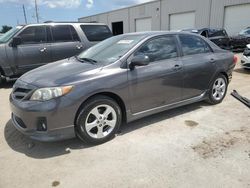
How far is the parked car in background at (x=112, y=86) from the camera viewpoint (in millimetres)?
3229

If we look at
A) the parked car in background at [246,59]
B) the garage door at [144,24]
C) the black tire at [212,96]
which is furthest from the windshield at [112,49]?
the garage door at [144,24]

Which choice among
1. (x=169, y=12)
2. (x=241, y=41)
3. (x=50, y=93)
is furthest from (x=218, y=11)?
(x=50, y=93)

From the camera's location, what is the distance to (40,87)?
10.7 ft

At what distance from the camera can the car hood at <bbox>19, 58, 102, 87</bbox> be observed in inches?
131

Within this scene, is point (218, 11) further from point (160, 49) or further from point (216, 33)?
point (160, 49)

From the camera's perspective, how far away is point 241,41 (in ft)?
49.2

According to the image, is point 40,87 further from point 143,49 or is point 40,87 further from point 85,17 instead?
point 85,17

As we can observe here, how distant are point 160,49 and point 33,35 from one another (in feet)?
15.3

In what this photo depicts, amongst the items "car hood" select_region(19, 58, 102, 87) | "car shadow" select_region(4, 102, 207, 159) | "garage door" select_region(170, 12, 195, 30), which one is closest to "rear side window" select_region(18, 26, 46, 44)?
"car shadow" select_region(4, 102, 207, 159)

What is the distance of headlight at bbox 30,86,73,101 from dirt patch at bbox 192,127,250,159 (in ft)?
6.35

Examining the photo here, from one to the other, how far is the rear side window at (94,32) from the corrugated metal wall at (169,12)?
14.4 m

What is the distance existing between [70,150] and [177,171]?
4.86ft

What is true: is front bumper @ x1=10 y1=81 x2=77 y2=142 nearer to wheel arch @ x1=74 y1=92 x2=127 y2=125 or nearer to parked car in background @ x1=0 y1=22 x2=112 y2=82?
wheel arch @ x1=74 y1=92 x2=127 y2=125

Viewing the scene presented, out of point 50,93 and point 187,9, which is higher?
point 187,9
